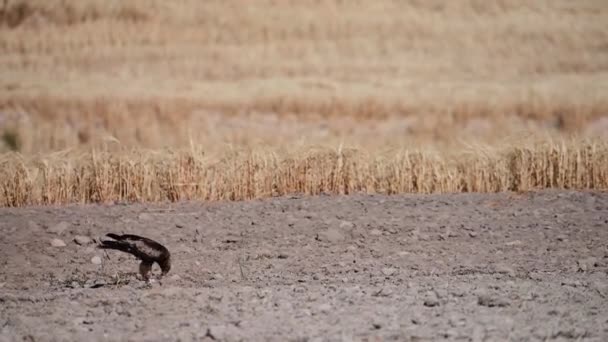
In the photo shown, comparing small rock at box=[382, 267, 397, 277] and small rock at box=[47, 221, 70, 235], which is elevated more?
small rock at box=[47, 221, 70, 235]

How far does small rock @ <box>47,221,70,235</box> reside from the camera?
24.6ft

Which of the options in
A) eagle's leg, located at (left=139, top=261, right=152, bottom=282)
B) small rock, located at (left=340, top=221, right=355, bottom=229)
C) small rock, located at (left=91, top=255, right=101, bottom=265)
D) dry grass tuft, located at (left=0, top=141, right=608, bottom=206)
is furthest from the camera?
dry grass tuft, located at (left=0, top=141, right=608, bottom=206)

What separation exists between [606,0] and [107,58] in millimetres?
9264

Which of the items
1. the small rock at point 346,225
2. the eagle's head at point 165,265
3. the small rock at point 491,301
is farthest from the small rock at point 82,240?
the small rock at point 491,301

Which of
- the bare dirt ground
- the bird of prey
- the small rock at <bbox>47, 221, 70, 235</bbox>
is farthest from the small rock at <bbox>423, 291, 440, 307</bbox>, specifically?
the small rock at <bbox>47, 221, 70, 235</bbox>

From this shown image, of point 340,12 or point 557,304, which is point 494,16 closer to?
point 340,12

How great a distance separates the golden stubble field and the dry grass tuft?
2cm

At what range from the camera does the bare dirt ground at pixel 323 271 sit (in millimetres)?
4840

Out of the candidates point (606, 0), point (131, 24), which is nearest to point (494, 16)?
point (606, 0)

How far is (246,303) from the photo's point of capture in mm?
5270

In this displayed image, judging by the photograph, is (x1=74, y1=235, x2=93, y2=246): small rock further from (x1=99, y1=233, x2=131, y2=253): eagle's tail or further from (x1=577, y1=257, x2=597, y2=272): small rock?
(x1=577, y1=257, x2=597, y2=272): small rock

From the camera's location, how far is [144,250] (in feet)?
18.7

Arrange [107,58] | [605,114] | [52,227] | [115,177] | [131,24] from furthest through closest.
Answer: [131,24], [107,58], [605,114], [115,177], [52,227]

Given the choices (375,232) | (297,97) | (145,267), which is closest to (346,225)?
(375,232)
